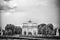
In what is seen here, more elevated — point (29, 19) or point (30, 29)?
point (29, 19)

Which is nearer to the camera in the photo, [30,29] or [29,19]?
[30,29]

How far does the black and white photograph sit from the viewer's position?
9.77 feet

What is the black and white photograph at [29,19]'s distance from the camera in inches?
117

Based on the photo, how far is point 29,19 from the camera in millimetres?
3117

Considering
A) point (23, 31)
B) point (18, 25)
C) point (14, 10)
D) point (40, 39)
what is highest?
point (14, 10)

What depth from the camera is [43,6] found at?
10.1 ft

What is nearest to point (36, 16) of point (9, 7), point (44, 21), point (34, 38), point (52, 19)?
point (44, 21)

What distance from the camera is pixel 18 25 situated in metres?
3.14

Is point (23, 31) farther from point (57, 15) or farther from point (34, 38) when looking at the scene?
point (57, 15)

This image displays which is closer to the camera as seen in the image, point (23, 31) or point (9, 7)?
point (23, 31)

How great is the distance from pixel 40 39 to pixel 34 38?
0.62 feet

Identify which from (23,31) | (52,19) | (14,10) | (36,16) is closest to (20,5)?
(14,10)

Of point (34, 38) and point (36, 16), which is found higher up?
point (36, 16)

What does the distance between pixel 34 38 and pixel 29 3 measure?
1.18 metres
